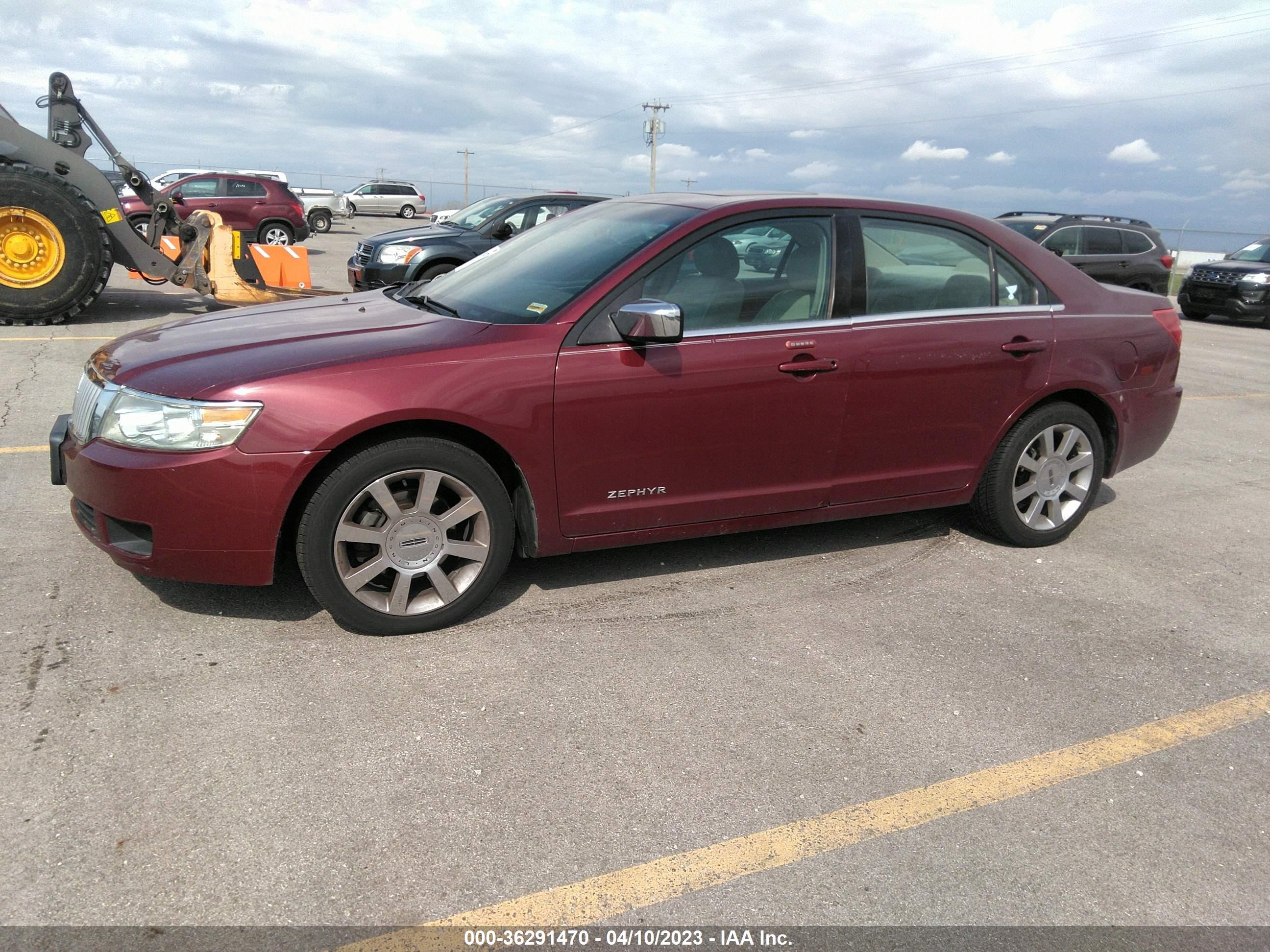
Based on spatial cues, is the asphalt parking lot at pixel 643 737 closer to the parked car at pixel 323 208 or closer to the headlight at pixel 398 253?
the headlight at pixel 398 253

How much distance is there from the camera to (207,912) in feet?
7.66

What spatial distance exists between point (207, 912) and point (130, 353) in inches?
92.0

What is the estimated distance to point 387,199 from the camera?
45.0 metres

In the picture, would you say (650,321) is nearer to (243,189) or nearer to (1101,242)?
(1101,242)

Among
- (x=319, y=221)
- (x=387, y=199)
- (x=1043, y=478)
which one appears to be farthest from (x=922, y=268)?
(x=387, y=199)

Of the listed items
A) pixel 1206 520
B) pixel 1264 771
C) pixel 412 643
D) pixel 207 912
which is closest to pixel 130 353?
pixel 412 643

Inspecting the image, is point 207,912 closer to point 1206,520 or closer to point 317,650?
point 317,650

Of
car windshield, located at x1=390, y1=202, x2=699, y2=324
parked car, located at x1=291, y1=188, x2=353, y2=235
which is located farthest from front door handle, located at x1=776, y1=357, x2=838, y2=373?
parked car, located at x1=291, y1=188, x2=353, y2=235

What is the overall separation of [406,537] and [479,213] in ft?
33.7

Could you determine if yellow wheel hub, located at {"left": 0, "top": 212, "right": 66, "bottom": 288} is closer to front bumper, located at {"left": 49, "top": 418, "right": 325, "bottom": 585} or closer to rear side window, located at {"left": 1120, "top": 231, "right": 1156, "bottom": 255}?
front bumper, located at {"left": 49, "top": 418, "right": 325, "bottom": 585}

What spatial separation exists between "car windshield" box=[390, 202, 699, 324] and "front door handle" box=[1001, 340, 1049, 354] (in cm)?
161

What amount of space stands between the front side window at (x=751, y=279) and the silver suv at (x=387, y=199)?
43262 millimetres

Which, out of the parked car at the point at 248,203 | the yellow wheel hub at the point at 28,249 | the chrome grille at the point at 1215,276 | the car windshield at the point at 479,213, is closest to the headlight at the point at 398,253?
the car windshield at the point at 479,213

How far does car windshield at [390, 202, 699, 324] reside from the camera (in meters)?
4.01
